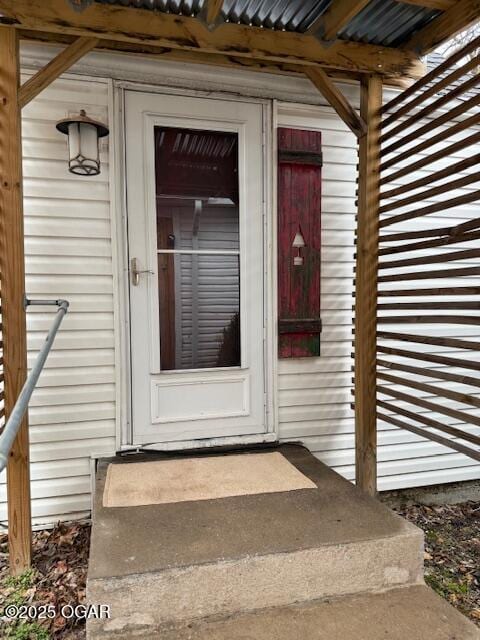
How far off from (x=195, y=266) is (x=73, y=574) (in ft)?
6.23

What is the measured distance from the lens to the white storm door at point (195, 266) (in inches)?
110

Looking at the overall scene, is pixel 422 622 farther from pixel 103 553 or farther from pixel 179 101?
pixel 179 101

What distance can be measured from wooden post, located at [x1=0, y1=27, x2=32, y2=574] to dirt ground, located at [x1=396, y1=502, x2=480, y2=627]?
225cm

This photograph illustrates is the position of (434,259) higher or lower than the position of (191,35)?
lower

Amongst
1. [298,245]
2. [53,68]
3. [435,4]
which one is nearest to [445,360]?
[298,245]

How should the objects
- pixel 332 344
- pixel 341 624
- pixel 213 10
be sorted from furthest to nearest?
pixel 332 344 < pixel 213 10 < pixel 341 624

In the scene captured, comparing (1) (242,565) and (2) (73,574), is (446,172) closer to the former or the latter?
(1) (242,565)

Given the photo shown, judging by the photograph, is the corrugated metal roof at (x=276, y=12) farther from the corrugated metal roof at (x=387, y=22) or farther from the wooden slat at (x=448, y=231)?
the wooden slat at (x=448, y=231)

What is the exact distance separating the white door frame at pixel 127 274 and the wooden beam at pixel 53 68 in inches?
14.5

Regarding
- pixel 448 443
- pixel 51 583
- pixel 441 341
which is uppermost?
pixel 441 341

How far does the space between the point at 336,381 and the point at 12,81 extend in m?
2.67

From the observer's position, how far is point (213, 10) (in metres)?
2.18

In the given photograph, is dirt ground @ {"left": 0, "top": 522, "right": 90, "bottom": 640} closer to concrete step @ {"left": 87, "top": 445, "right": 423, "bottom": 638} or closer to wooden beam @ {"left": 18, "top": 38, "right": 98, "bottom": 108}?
concrete step @ {"left": 87, "top": 445, "right": 423, "bottom": 638}

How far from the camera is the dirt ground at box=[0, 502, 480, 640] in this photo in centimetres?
Answer: 199
